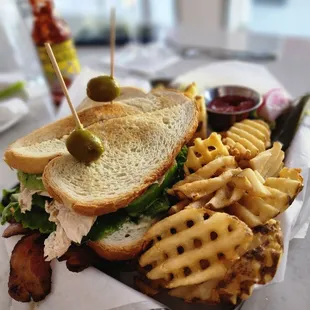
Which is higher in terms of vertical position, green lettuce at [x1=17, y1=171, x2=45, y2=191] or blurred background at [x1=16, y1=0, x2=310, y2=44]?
green lettuce at [x1=17, y1=171, x2=45, y2=191]

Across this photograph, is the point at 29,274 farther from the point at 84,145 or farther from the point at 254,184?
the point at 254,184

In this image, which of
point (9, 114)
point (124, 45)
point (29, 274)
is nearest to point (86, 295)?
point (29, 274)

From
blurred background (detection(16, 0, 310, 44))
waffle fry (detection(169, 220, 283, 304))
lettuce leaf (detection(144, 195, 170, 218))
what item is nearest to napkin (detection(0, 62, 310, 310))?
waffle fry (detection(169, 220, 283, 304))

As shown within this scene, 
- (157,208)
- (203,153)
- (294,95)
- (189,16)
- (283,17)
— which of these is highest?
(203,153)

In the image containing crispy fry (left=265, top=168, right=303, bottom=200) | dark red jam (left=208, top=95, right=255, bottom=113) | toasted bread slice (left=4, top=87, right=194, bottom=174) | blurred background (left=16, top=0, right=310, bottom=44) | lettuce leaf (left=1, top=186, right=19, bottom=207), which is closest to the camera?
crispy fry (left=265, top=168, right=303, bottom=200)

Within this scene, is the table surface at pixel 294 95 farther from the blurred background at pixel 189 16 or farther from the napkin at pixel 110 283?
the blurred background at pixel 189 16

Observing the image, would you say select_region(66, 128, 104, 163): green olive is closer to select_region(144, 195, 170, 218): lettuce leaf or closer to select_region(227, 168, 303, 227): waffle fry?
select_region(144, 195, 170, 218): lettuce leaf
